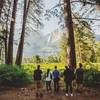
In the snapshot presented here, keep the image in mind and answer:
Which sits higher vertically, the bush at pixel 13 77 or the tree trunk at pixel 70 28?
the tree trunk at pixel 70 28

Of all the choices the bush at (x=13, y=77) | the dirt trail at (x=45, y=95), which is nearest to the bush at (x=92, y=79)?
the dirt trail at (x=45, y=95)

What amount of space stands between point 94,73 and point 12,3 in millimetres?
16244

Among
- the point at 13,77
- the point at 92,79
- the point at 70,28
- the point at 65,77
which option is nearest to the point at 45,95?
the point at 65,77

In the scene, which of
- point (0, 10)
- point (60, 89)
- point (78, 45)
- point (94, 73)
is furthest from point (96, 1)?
point (78, 45)

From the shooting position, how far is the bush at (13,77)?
26.4m

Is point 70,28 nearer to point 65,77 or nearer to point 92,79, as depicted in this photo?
point 92,79

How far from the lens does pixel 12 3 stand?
3903 centimetres

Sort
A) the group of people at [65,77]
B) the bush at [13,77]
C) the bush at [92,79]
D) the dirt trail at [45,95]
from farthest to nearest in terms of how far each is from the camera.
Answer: the bush at [13,77] < the bush at [92,79] < the group of people at [65,77] < the dirt trail at [45,95]

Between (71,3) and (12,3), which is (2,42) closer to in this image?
(12,3)

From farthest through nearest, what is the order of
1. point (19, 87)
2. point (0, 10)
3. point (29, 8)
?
point (29, 8)
point (0, 10)
point (19, 87)

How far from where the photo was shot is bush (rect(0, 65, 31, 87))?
1041 inches

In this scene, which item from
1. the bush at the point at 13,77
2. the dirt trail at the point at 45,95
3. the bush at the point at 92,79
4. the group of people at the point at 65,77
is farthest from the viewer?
the bush at the point at 13,77

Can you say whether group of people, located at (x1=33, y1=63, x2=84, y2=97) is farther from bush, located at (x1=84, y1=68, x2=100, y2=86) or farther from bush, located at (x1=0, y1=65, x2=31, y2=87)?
bush, located at (x1=0, y1=65, x2=31, y2=87)

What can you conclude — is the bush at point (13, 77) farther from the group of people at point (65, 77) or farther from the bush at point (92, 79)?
the bush at point (92, 79)
